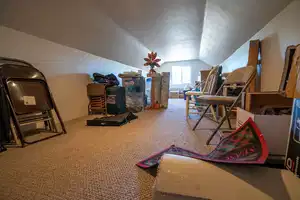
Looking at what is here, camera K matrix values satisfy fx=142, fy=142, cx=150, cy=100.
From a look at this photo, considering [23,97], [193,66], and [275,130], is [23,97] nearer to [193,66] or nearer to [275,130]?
[275,130]

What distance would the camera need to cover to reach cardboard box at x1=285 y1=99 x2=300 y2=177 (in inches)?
23.9

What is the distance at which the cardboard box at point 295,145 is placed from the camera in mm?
608

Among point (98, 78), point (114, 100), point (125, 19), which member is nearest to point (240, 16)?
point (125, 19)

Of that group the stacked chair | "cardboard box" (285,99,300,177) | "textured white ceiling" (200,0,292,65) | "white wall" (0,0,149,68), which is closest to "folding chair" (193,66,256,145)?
"cardboard box" (285,99,300,177)

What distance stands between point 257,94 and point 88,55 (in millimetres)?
2818

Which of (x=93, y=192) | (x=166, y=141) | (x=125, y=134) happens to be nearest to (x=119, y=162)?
(x=93, y=192)

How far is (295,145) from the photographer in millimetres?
631

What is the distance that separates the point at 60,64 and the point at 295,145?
2.67 meters

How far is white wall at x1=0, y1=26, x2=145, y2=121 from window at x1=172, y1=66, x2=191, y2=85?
5.80m

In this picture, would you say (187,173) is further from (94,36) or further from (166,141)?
(94,36)

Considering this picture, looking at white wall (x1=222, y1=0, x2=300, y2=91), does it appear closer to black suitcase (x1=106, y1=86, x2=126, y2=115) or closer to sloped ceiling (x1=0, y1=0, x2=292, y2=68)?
sloped ceiling (x1=0, y1=0, x2=292, y2=68)

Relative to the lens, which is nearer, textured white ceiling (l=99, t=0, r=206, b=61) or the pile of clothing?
textured white ceiling (l=99, t=0, r=206, b=61)

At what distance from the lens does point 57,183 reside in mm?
750

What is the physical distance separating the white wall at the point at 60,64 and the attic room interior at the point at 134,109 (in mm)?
14
